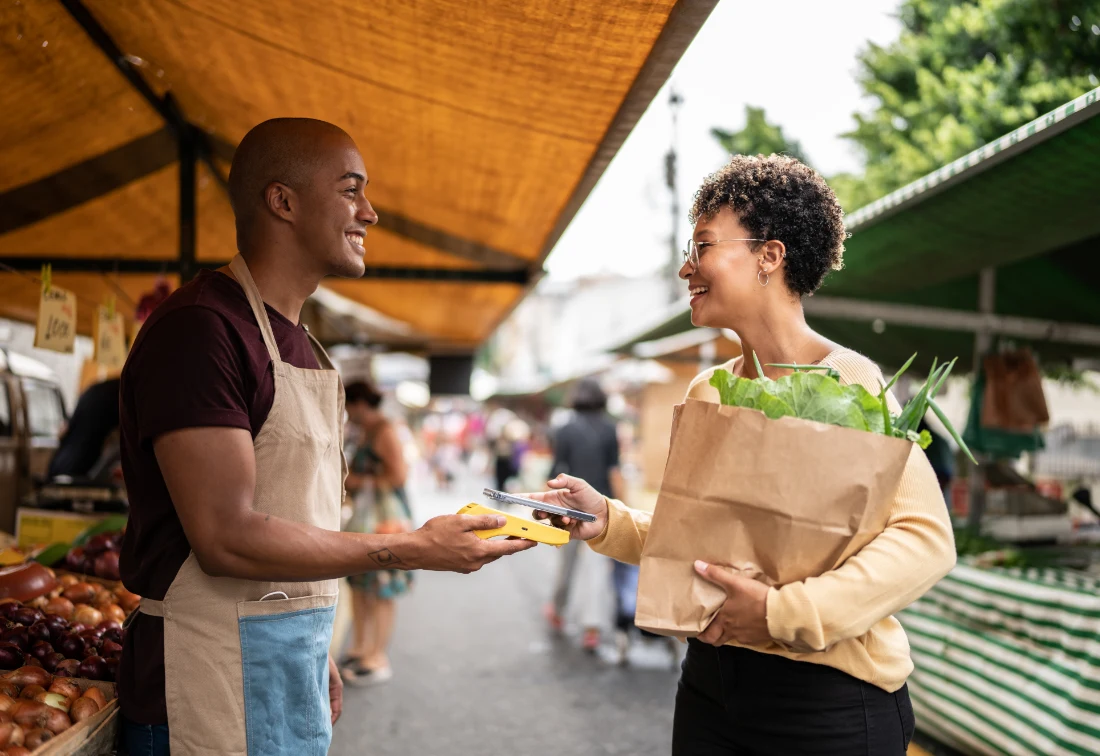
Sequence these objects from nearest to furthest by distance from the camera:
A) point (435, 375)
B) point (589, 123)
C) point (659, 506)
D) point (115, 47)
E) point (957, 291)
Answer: point (659, 506) < point (589, 123) < point (115, 47) < point (957, 291) < point (435, 375)

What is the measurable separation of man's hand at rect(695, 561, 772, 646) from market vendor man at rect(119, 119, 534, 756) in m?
0.45

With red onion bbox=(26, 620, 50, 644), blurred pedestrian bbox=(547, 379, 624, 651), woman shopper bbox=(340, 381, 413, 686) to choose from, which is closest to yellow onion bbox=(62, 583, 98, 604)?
red onion bbox=(26, 620, 50, 644)

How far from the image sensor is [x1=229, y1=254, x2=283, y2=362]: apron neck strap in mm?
2055

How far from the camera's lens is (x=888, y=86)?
13.1 meters

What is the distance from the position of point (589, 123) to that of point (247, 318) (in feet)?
5.67

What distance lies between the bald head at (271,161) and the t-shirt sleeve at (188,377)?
377 mm

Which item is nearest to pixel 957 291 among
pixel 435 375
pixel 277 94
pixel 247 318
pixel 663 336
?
pixel 663 336

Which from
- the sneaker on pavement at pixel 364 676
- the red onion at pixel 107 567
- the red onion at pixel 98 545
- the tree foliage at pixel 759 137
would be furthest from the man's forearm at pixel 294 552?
the tree foliage at pixel 759 137

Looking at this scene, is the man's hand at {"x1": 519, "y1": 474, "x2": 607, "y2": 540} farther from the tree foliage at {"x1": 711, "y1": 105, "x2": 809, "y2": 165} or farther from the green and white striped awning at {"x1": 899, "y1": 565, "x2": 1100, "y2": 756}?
the tree foliage at {"x1": 711, "y1": 105, "x2": 809, "y2": 165}

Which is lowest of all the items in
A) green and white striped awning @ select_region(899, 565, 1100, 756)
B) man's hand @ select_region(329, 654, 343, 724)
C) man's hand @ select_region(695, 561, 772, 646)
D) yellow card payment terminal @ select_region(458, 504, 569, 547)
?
green and white striped awning @ select_region(899, 565, 1100, 756)

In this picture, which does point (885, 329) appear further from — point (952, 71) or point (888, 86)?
point (888, 86)

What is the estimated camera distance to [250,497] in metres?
1.85

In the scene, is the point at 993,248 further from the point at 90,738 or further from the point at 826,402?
the point at 90,738

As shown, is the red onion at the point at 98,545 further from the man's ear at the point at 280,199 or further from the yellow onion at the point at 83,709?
the man's ear at the point at 280,199
